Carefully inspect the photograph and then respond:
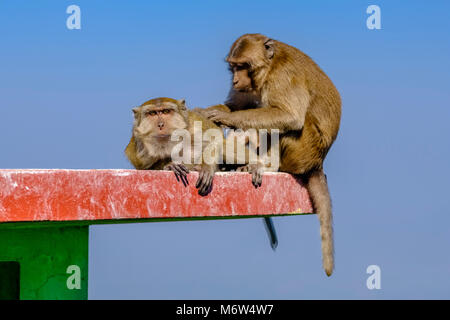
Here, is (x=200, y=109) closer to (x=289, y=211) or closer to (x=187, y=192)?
(x=289, y=211)

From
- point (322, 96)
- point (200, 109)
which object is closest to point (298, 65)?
point (322, 96)

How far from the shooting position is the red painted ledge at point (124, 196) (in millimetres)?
4258

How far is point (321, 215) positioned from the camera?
6.97 metres

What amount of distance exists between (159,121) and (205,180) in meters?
0.94

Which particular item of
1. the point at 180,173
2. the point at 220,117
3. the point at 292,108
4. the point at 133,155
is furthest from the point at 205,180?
the point at 292,108

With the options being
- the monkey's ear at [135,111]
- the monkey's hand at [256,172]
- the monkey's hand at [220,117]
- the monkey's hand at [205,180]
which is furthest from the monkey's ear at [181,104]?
the monkey's hand at [205,180]

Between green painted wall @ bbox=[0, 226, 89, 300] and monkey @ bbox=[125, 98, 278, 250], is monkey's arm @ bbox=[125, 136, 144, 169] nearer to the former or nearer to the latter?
monkey @ bbox=[125, 98, 278, 250]

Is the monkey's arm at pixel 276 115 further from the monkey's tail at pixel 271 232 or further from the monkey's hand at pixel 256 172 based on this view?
the monkey's tail at pixel 271 232

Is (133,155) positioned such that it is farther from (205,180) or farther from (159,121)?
(205,180)

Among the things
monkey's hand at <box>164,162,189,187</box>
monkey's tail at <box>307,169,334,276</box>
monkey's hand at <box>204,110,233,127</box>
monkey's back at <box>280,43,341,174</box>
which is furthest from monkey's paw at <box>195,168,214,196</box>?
monkey's tail at <box>307,169,334,276</box>

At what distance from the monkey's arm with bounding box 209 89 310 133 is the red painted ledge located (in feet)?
2.24

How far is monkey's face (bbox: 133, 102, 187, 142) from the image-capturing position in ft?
20.4

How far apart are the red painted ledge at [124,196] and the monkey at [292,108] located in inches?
26.1

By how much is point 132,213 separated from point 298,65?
295cm
